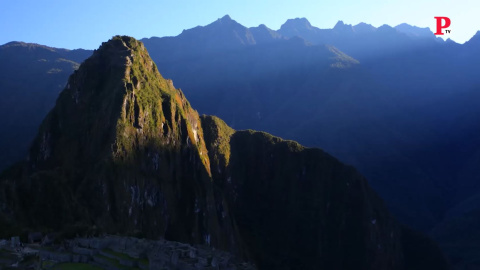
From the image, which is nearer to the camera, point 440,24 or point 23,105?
point 440,24

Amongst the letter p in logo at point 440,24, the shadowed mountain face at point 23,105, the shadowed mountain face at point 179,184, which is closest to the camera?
the letter p in logo at point 440,24

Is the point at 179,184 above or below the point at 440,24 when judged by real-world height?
below

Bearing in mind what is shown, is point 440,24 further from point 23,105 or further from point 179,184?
point 23,105

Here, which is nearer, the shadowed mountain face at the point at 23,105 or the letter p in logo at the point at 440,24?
the letter p in logo at the point at 440,24

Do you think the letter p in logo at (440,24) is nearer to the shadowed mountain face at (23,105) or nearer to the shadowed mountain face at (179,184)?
the shadowed mountain face at (179,184)

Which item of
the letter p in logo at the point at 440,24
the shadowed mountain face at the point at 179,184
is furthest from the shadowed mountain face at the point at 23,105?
the letter p in logo at the point at 440,24

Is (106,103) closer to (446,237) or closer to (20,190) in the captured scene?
(20,190)

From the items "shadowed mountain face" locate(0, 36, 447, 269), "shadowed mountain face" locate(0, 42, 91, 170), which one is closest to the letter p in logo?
"shadowed mountain face" locate(0, 36, 447, 269)

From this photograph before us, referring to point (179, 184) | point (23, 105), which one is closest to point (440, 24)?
point (179, 184)

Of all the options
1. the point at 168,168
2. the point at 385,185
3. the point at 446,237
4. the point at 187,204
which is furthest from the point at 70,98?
the point at 385,185
